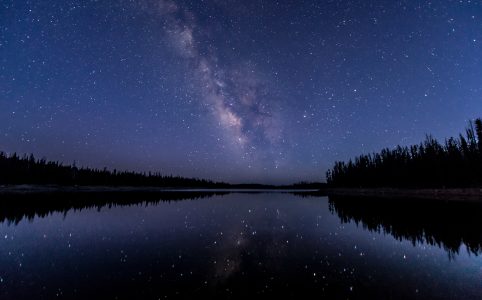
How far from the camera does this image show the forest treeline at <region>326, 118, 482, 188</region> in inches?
2714

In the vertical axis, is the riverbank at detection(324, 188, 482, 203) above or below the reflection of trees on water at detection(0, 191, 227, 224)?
above

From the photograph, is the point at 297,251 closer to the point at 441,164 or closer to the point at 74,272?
the point at 74,272

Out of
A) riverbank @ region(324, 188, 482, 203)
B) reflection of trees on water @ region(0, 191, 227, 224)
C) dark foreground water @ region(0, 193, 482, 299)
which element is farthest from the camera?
riverbank @ region(324, 188, 482, 203)

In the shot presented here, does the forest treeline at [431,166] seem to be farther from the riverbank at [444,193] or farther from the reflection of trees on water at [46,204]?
the reflection of trees on water at [46,204]

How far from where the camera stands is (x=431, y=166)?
79.7m

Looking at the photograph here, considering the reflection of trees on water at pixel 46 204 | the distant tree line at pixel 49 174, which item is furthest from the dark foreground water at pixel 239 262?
the distant tree line at pixel 49 174

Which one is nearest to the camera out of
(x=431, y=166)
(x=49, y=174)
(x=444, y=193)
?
(x=444, y=193)

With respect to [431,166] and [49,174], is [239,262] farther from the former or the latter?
[49,174]

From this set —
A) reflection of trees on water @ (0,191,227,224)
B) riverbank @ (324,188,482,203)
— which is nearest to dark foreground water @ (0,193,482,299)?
reflection of trees on water @ (0,191,227,224)

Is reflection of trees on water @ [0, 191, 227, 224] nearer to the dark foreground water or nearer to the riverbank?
the dark foreground water

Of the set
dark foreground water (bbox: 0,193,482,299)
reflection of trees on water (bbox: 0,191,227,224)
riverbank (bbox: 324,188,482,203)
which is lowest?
Result: reflection of trees on water (bbox: 0,191,227,224)

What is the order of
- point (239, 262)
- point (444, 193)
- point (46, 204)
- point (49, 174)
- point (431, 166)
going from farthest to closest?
point (49, 174) → point (431, 166) → point (444, 193) → point (46, 204) → point (239, 262)

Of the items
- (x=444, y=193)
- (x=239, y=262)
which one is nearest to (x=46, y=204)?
(x=239, y=262)

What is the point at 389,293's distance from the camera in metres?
8.27
